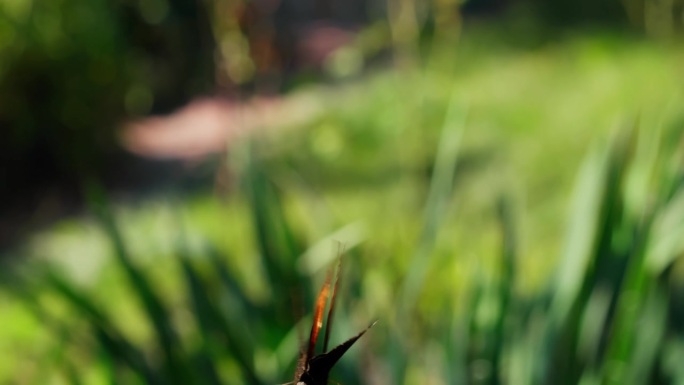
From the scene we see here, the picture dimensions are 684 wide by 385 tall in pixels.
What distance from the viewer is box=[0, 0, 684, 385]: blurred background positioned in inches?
61.6

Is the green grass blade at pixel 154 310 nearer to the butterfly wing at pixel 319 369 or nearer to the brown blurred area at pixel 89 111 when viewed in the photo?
the butterfly wing at pixel 319 369

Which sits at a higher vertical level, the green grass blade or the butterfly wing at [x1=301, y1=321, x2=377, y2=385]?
the butterfly wing at [x1=301, y1=321, x2=377, y2=385]

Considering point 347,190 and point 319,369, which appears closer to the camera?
point 319,369

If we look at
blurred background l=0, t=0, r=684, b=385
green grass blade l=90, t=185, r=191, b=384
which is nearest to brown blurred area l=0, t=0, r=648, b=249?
blurred background l=0, t=0, r=684, b=385

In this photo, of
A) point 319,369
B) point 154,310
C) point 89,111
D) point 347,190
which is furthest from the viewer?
point 89,111

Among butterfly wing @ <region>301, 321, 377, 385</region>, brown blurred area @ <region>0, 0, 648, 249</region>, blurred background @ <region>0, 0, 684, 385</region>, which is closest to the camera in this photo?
butterfly wing @ <region>301, 321, 377, 385</region>

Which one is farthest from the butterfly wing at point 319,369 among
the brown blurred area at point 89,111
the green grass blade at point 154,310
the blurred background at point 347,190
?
the brown blurred area at point 89,111

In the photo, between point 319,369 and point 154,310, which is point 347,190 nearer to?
point 154,310

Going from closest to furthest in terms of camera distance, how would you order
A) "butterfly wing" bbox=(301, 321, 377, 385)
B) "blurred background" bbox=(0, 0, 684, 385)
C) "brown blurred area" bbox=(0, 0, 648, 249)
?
"butterfly wing" bbox=(301, 321, 377, 385)
"blurred background" bbox=(0, 0, 684, 385)
"brown blurred area" bbox=(0, 0, 648, 249)

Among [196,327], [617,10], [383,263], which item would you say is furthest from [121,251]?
[617,10]

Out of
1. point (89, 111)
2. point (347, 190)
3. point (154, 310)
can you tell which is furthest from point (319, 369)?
point (89, 111)

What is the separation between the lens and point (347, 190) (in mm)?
4121

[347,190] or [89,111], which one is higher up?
[89,111]

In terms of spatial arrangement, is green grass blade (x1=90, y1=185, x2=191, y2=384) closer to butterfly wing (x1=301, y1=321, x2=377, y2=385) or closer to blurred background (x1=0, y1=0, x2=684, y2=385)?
blurred background (x1=0, y1=0, x2=684, y2=385)
